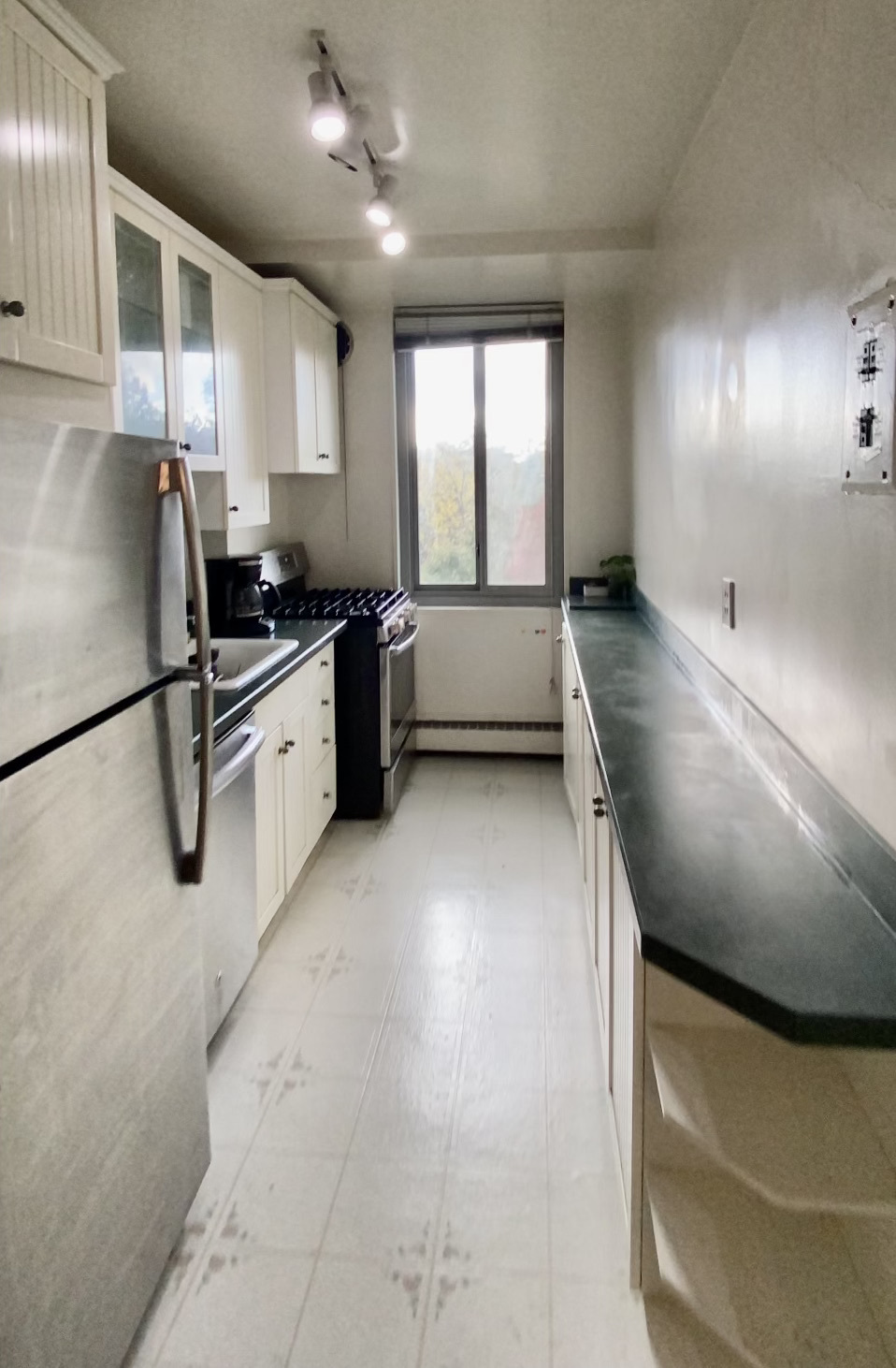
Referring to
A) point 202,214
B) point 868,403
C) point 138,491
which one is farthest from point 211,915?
point 202,214

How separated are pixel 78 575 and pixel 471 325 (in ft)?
12.6

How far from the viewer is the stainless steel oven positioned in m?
4.02

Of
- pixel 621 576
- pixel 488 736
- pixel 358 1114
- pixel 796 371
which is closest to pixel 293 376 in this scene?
pixel 621 576

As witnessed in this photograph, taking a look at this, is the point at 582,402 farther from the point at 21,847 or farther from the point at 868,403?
the point at 21,847

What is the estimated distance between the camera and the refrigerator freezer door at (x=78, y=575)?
116 centimetres

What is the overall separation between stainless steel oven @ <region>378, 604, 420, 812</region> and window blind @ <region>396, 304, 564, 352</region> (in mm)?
1372

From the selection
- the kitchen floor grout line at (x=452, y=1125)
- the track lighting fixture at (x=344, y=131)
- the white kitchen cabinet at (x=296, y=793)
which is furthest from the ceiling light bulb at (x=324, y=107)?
the kitchen floor grout line at (x=452, y=1125)

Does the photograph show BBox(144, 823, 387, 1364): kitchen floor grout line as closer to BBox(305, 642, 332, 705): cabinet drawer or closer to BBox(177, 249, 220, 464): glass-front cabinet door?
BBox(305, 642, 332, 705): cabinet drawer

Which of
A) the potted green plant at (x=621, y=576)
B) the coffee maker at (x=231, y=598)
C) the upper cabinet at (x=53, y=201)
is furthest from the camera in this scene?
the potted green plant at (x=621, y=576)

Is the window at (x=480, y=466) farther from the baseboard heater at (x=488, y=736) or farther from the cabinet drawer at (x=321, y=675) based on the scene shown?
the cabinet drawer at (x=321, y=675)

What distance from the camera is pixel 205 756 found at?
68.7 inches

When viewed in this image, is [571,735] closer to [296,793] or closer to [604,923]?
[296,793]

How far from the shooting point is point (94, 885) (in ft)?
4.53

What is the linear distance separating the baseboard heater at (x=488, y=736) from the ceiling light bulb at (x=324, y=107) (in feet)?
10.5
